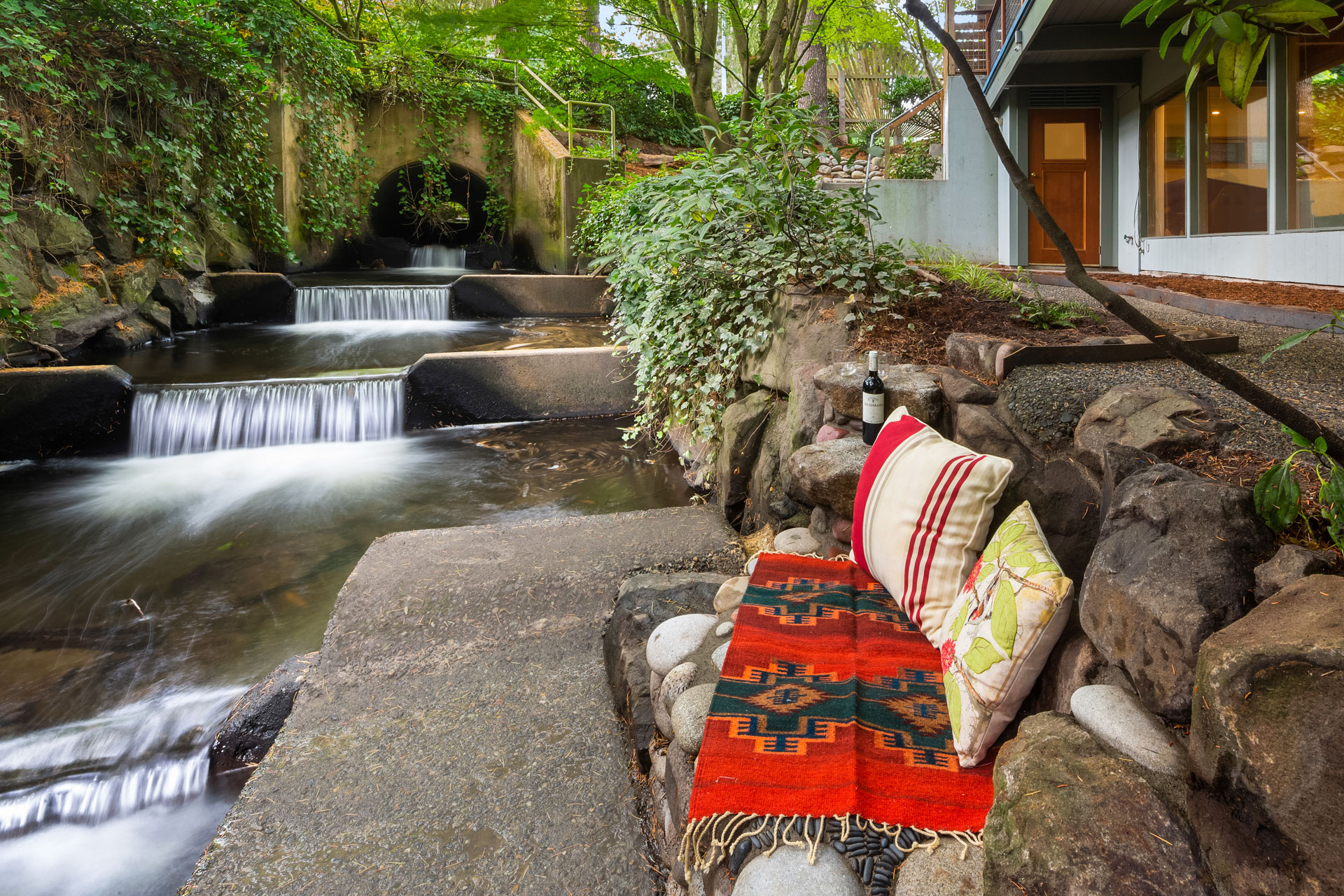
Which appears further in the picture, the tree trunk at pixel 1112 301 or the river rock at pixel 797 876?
the river rock at pixel 797 876

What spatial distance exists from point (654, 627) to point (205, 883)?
1318 mm

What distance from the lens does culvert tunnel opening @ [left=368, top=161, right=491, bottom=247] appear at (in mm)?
14922

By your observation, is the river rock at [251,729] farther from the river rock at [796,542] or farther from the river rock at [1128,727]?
the river rock at [1128,727]

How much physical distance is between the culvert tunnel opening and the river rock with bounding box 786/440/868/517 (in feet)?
42.1

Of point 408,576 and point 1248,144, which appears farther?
point 1248,144

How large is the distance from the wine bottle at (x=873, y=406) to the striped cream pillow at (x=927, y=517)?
0.52 meters

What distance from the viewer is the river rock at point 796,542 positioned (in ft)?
9.79

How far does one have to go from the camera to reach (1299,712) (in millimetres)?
965

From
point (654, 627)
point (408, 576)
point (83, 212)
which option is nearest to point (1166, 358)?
point (654, 627)

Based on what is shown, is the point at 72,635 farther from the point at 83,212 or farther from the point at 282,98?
the point at 282,98

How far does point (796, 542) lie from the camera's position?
3.04m

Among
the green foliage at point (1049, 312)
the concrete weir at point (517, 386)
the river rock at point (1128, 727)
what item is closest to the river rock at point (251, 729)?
the river rock at point (1128, 727)

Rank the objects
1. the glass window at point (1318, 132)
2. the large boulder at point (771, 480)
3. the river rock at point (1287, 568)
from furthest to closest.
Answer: the glass window at point (1318, 132) → the large boulder at point (771, 480) → the river rock at point (1287, 568)

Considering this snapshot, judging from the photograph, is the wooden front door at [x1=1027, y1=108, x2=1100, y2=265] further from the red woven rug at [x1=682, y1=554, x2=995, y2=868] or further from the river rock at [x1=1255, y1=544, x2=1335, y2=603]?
the river rock at [x1=1255, y1=544, x2=1335, y2=603]
